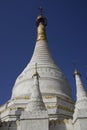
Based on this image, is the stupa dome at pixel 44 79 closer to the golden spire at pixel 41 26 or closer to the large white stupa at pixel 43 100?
the large white stupa at pixel 43 100

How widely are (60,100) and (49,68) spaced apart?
237 inches

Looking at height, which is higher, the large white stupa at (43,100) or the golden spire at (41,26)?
the golden spire at (41,26)

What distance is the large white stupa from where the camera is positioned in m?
19.0

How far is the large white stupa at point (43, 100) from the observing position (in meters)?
19.0

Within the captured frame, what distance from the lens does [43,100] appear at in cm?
2583

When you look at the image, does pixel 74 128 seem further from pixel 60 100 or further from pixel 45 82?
pixel 45 82

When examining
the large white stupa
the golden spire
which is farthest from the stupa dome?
the golden spire

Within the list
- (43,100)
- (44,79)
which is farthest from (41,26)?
(43,100)

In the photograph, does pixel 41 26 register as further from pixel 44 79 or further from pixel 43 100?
pixel 43 100

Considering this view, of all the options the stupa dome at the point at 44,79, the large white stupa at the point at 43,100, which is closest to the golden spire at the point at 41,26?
the large white stupa at the point at 43,100

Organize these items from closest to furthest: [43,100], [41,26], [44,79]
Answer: [43,100] → [44,79] → [41,26]

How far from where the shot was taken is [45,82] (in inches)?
1129

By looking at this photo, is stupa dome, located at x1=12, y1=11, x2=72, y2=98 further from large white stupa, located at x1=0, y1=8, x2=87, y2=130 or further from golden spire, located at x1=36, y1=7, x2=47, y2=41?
golden spire, located at x1=36, y1=7, x2=47, y2=41

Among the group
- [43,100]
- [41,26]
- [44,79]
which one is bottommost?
[43,100]
